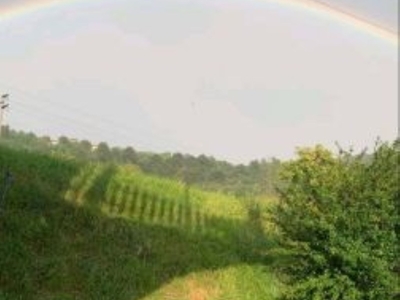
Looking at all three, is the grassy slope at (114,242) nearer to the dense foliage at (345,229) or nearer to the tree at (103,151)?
the dense foliage at (345,229)

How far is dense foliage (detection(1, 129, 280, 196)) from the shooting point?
11238 centimetres

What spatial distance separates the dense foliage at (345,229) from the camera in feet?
72.0

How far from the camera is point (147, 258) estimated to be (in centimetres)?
2789

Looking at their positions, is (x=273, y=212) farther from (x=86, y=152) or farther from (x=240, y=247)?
(x=86, y=152)

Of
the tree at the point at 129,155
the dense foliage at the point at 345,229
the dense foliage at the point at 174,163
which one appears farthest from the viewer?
the tree at the point at 129,155

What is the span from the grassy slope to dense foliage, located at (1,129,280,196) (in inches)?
2670

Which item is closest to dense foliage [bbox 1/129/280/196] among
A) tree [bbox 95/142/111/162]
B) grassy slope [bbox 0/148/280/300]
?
tree [bbox 95/142/111/162]

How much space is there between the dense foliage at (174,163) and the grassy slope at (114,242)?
67824mm

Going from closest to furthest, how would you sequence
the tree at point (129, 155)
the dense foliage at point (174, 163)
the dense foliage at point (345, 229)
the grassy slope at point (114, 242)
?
the dense foliage at point (345, 229) < the grassy slope at point (114, 242) < the dense foliage at point (174, 163) < the tree at point (129, 155)

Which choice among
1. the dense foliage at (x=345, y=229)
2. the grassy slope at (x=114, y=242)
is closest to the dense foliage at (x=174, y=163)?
the grassy slope at (x=114, y=242)

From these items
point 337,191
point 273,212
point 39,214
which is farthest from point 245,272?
point 39,214

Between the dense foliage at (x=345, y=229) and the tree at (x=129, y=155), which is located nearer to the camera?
the dense foliage at (x=345, y=229)

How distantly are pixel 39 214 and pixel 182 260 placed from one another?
607 cm

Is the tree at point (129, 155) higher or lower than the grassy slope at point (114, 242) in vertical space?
higher
